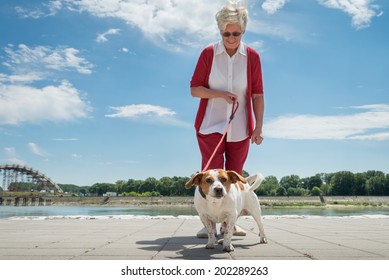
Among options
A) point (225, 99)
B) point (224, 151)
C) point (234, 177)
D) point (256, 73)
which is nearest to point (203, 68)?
point (225, 99)

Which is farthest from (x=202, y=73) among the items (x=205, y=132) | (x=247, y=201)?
(x=247, y=201)

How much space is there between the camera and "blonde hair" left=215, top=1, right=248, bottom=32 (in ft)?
16.7

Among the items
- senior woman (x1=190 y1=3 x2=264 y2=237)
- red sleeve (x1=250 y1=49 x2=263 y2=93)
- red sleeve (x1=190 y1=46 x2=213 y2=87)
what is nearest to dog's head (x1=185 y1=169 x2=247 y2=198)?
senior woman (x1=190 y1=3 x2=264 y2=237)

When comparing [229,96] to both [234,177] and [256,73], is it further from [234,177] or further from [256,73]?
[234,177]

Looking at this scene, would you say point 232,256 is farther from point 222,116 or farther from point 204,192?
point 222,116

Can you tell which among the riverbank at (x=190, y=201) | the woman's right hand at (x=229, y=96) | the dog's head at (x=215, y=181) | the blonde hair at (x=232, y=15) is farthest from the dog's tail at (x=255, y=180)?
the riverbank at (x=190, y=201)

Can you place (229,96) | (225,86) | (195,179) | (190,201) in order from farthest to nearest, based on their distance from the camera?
1. (190,201)
2. (225,86)
3. (229,96)
4. (195,179)

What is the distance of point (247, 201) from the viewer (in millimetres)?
5270

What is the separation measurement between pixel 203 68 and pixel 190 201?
3580 inches

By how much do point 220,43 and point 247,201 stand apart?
235cm

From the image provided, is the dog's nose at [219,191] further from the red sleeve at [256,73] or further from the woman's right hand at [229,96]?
the red sleeve at [256,73]

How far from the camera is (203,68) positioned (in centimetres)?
564

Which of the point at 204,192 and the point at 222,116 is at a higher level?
the point at 222,116
